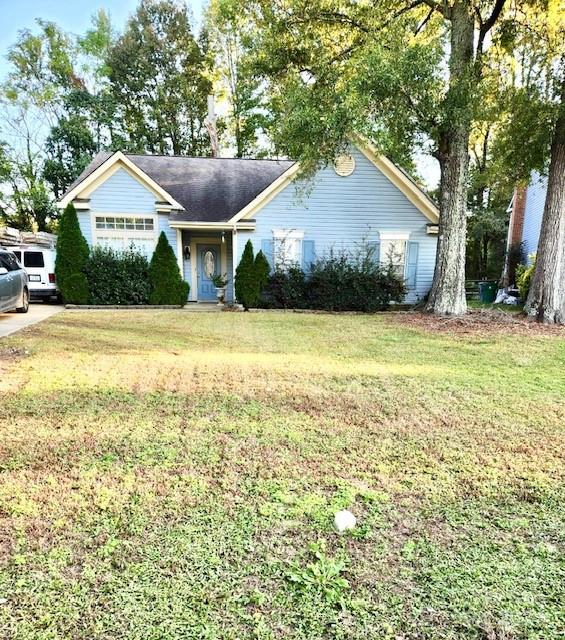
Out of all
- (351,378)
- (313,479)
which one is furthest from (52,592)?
(351,378)

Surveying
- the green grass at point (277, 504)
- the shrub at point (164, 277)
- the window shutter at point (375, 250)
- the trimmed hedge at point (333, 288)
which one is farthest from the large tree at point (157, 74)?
the green grass at point (277, 504)

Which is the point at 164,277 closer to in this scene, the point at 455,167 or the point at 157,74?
the point at 455,167

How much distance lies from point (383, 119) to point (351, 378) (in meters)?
6.85

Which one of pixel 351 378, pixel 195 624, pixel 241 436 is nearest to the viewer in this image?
pixel 195 624

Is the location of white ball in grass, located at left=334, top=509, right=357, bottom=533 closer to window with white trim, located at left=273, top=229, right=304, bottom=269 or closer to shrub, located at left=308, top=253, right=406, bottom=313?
shrub, located at left=308, top=253, right=406, bottom=313

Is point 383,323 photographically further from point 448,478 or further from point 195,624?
point 195,624

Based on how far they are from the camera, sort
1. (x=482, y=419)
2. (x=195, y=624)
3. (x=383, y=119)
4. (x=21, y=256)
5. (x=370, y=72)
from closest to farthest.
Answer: (x=195, y=624)
(x=482, y=419)
(x=370, y=72)
(x=383, y=119)
(x=21, y=256)

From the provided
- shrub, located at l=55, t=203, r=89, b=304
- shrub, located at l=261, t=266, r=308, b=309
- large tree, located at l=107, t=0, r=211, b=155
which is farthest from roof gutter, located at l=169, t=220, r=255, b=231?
large tree, located at l=107, t=0, r=211, b=155

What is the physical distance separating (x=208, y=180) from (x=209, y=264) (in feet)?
11.4

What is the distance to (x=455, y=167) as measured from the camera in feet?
34.1

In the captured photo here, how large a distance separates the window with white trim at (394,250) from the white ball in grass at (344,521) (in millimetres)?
12549

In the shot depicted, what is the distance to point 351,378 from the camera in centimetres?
509

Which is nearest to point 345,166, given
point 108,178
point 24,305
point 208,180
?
point 208,180

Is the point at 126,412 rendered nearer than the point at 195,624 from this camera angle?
No
